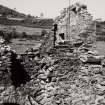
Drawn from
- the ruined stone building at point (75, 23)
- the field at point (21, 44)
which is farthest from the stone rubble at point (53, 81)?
the field at point (21, 44)

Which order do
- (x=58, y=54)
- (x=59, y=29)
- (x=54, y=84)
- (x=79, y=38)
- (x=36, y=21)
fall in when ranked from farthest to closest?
(x=36, y=21)
(x=59, y=29)
(x=79, y=38)
(x=58, y=54)
(x=54, y=84)

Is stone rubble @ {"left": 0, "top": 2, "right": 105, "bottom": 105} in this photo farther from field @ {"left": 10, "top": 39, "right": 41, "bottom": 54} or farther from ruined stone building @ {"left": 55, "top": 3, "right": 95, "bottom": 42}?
field @ {"left": 10, "top": 39, "right": 41, "bottom": 54}

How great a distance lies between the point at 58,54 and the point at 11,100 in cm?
264

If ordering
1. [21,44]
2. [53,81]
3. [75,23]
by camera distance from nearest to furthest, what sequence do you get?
[53,81], [75,23], [21,44]

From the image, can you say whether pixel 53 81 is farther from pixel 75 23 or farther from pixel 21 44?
pixel 21 44

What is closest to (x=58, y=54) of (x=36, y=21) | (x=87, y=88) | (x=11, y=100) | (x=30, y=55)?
(x=30, y=55)

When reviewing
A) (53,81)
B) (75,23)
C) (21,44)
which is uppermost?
(75,23)

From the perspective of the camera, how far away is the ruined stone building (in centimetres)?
856

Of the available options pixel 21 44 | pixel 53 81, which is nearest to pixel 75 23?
pixel 53 81

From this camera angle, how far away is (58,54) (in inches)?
320

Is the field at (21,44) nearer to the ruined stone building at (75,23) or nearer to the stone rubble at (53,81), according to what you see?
the ruined stone building at (75,23)

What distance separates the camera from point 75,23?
9.29 meters

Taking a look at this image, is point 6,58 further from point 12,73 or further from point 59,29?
point 59,29

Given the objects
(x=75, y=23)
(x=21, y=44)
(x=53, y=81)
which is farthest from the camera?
(x=21, y=44)
